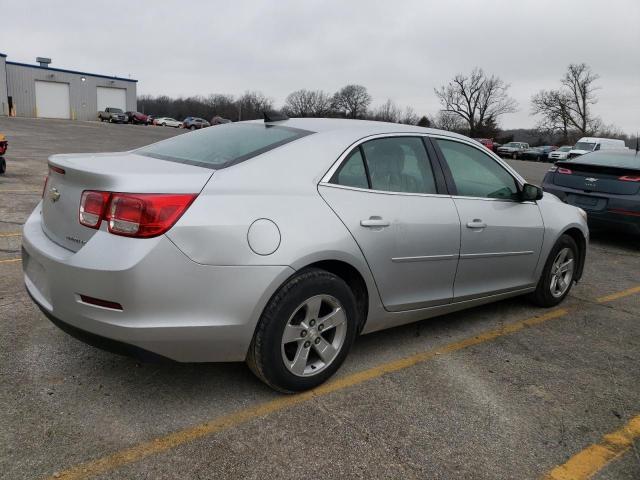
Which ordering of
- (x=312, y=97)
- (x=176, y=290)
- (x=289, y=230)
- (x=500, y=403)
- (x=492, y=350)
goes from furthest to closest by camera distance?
(x=312, y=97), (x=492, y=350), (x=500, y=403), (x=289, y=230), (x=176, y=290)

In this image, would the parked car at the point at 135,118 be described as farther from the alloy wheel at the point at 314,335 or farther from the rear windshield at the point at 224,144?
the alloy wheel at the point at 314,335

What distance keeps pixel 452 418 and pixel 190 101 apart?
105 meters

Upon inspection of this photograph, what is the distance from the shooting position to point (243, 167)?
9.10 feet

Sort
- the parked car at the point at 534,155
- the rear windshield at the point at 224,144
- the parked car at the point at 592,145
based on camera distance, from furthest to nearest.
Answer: the parked car at the point at 534,155
the parked car at the point at 592,145
the rear windshield at the point at 224,144

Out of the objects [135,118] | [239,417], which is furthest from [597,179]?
[135,118]

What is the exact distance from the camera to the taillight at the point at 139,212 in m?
2.41

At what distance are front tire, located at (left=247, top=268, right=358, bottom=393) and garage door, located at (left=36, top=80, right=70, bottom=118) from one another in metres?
58.4

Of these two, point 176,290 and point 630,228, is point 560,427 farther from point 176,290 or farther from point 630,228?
point 630,228

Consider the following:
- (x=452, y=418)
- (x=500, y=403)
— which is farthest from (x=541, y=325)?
(x=452, y=418)

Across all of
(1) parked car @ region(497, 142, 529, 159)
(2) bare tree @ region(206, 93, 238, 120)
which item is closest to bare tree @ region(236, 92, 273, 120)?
(2) bare tree @ region(206, 93, 238, 120)

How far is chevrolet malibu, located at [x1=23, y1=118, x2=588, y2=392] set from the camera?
2.44 meters

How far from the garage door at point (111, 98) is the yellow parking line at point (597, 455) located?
62265 millimetres

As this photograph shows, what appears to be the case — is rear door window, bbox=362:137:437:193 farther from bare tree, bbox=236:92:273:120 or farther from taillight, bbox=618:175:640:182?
bare tree, bbox=236:92:273:120

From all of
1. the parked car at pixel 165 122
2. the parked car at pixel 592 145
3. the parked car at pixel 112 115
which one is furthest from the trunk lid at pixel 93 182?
the parked car at pixel 165 122
